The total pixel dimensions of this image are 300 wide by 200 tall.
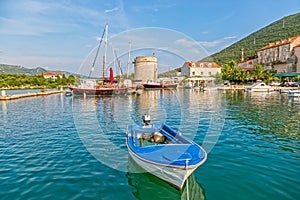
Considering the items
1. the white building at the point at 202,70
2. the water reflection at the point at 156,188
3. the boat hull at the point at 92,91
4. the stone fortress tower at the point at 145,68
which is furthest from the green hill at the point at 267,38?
the water reflection at the point at 156,188

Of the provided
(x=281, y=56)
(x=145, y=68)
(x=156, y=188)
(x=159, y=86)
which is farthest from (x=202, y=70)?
(x=156, y=188)

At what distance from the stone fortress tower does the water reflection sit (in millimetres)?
96616

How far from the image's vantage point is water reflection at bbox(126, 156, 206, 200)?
7.26 m

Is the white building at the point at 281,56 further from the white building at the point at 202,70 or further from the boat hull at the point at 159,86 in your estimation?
the boat hull at the point at 159,86

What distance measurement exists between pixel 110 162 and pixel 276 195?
7.00 meters

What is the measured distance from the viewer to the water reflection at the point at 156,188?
23.8 ft

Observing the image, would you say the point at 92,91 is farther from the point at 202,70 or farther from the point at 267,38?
the point at 267,38

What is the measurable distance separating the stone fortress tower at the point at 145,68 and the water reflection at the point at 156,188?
96.6m

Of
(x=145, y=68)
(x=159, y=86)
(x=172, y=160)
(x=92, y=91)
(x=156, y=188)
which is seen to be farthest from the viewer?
(x=145, y=68)

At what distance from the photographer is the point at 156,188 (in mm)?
7758

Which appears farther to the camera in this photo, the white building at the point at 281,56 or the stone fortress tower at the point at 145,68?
the stone fortress tower at the point at 145,68

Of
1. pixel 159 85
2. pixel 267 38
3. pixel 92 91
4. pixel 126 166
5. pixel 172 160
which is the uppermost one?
pixel 267 38

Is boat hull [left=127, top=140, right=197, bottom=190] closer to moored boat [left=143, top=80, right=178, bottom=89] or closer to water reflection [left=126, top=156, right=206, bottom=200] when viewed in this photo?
water reflection [left=126, top=156, right=206, bottom=200]

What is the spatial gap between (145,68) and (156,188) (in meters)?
102
